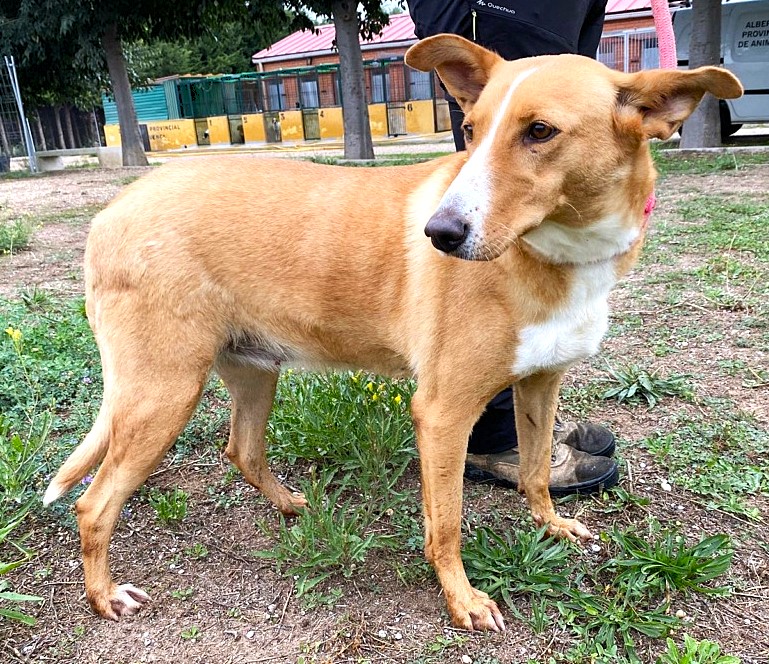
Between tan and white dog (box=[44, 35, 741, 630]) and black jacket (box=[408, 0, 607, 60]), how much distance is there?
0.41 meters

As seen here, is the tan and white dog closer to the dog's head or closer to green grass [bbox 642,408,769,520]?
the dog's head

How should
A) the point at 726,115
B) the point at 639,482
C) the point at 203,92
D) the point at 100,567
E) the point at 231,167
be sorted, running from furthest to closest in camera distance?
the point at 203,92 < the point at 726,115 < the point at 639,482 < the point at 231,167 < the point at 100,567

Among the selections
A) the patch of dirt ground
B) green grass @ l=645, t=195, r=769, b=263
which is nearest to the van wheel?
green grass @ l=645, t=195, r=769, b=263

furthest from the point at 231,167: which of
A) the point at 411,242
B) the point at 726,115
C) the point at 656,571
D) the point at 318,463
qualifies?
the point at 726,115

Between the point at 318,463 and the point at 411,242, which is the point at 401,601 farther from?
the point at 411,242

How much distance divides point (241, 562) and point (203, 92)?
1315 inches

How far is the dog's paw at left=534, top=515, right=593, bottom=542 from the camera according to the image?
260 cm

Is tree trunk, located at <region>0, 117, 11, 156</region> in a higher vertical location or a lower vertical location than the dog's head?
higher

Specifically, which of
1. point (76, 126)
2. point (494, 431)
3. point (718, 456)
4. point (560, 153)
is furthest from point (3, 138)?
point (560, 153)

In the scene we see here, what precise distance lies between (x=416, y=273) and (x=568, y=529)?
1.18m

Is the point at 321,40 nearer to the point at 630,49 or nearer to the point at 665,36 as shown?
the point at 630,49

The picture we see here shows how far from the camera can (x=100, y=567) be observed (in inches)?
91.6

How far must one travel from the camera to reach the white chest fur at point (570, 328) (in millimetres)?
2090

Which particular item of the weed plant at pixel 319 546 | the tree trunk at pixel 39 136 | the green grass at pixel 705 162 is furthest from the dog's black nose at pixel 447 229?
the tree trunk at pixel 39 136
